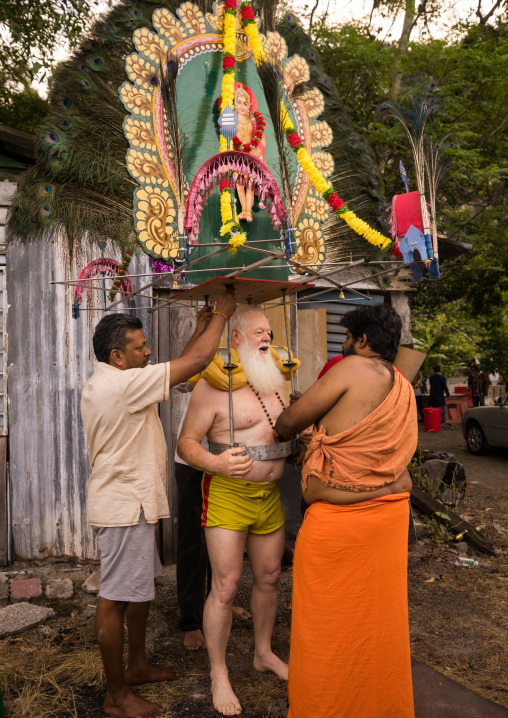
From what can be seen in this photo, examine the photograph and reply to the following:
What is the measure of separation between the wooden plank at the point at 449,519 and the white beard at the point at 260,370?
3.42 m

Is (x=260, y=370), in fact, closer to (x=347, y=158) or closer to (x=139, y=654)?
(x=139, y=654)

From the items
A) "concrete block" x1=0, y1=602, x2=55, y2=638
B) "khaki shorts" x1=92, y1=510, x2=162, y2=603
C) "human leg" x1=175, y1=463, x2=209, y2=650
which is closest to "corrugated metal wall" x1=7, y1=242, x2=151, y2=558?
"concrete block" x1=0, y1=602, x2=55, y2=638

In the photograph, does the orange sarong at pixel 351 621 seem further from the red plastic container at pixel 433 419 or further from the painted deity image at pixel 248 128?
the red plastic container at pixel 433 419

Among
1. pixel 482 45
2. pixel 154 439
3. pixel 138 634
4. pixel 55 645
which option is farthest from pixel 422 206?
pixel 482 45

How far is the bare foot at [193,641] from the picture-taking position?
3.62 meters

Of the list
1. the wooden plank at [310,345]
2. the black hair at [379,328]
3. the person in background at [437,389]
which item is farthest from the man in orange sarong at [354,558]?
the person in background at [437,389]

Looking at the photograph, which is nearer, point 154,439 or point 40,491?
point 154,439

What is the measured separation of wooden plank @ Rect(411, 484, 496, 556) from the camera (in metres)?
5.40

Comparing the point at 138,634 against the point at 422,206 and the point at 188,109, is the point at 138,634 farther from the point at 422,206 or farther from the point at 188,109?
the point at 188,109

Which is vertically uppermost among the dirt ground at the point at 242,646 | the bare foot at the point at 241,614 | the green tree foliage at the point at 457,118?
the green tree foliage at the point at 457,118

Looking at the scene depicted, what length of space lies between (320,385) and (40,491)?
11.1ft

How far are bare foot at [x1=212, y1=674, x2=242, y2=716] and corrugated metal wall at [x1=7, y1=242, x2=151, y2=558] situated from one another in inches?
93.4

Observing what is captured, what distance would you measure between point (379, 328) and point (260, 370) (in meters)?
0.72

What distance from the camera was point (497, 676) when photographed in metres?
3.33
